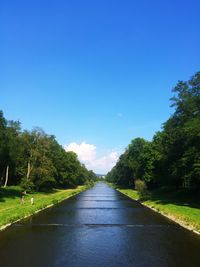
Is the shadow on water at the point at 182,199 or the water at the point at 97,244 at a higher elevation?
the shadow on water at the point at 182,199

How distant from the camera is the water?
716 inches

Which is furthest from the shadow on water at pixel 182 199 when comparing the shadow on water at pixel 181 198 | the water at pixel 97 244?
the water at pixel 97 244

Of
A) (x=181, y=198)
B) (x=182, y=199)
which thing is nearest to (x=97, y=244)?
(x=182, y=199)

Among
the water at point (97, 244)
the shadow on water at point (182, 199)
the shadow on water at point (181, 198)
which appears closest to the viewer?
the water at point (97, 244)

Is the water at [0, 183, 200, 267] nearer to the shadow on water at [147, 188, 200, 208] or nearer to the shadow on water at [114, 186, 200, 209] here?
the shadow on water at [147, 188, 200, 208]

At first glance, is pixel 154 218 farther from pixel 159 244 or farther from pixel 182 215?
pixel 159 244

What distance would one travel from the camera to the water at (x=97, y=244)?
716 inches

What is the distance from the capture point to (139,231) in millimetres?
29125

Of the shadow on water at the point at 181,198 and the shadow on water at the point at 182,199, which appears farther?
the shadow on water at the point at 181,198

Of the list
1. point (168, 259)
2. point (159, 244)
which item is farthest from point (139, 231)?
point (168, 259)

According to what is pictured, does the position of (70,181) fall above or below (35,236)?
above

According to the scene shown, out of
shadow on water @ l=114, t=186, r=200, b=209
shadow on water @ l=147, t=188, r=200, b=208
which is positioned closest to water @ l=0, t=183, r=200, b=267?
shadow on water @ l=147, t=188, r=200, b=208

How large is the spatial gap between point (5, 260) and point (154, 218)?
22937 mm

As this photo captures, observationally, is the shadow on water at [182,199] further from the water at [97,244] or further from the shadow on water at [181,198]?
the water at [97,244]
